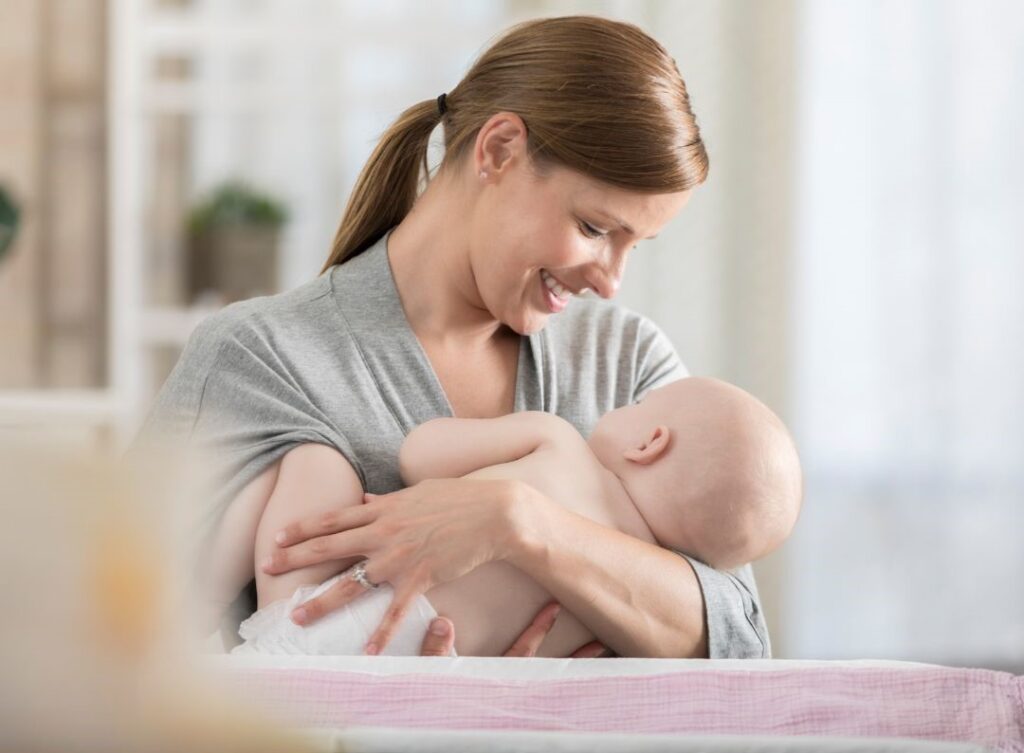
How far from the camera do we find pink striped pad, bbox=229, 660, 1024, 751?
32.0 inches

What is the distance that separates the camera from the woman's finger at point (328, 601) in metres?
1.21

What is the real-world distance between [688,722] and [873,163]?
3.17 m

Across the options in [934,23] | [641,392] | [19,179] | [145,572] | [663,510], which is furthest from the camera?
[934,23]

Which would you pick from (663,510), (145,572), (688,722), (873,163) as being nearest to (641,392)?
(663,510)

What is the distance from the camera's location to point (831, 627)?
12.3ft

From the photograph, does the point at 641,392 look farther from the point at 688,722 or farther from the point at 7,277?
the point at 7,277

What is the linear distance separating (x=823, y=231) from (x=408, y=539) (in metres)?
2.80

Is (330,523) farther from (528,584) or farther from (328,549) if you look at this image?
(528,584)

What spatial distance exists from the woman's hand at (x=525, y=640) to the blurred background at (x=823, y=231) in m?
2.46

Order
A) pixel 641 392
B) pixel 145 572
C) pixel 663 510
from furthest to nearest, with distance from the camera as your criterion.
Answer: pixel 641 392
pixel 663 510
pixel 145 572

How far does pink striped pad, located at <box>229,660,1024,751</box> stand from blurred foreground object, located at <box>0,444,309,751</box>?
0.45 metres

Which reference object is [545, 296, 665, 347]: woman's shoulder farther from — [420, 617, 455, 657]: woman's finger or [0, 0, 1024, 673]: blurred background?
[0, 0, 1024, 673]: blurred background

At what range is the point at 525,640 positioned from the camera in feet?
4.07

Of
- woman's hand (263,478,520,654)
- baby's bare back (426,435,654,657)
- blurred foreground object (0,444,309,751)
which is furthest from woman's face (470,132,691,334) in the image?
blurred foreground object (0,444,309,751)
